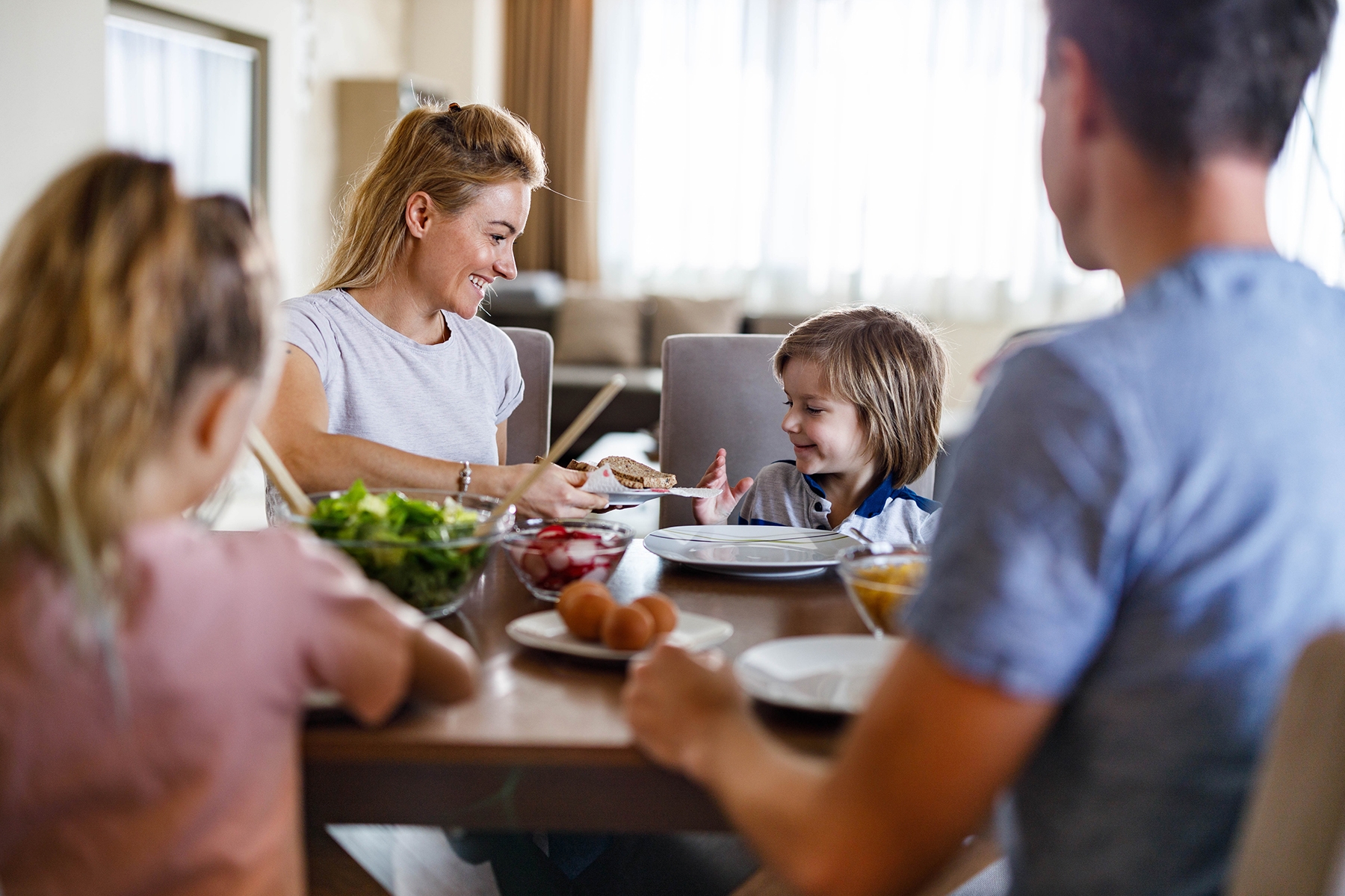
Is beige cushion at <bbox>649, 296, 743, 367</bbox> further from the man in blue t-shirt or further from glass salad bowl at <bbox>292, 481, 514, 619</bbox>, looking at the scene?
the man in blue t-shirt

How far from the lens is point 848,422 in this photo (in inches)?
72.9

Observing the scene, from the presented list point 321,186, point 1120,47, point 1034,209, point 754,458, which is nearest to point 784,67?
point 1034,209

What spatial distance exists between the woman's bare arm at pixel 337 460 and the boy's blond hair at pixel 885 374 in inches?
19.8

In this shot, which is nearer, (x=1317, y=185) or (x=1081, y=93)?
(x=1081, y=93)

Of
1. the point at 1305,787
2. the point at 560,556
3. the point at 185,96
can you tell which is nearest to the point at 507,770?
the point at 560,556

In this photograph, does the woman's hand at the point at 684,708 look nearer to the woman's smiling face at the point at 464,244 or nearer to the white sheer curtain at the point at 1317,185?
the woman's smiling face at the point at 464,244

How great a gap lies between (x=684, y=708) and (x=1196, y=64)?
53cm

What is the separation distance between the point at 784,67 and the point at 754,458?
524 centimetres

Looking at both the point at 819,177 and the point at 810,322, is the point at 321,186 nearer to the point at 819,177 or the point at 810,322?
the point at 819,177

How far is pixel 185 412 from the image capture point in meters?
0.73

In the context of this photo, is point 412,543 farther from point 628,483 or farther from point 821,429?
point 821,429

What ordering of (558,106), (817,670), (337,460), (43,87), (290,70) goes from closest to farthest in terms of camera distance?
(817,670), (337,460), (43,87), (290,70), (558,106)

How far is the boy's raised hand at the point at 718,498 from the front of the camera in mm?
1824

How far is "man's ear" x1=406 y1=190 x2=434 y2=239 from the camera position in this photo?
192 cm
